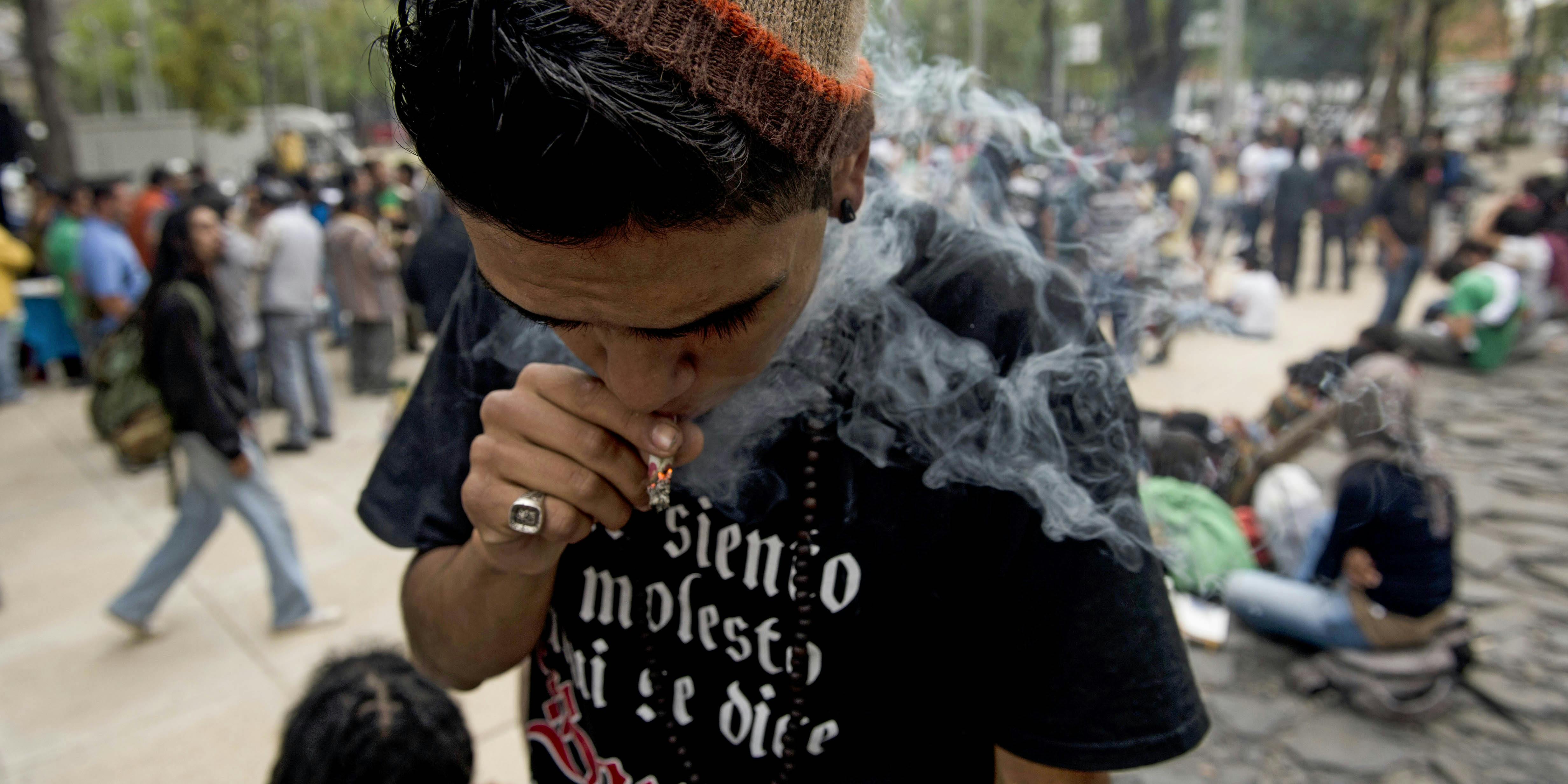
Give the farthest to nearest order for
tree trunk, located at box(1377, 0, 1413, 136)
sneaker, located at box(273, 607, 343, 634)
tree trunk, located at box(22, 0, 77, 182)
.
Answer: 1. tree trunk, located at box(1377, 0, 1413, 136)
2. tree trunk, located at box(22, 0, 77, 182)
3. sneaker, located at box(273, 607, 343, 634)

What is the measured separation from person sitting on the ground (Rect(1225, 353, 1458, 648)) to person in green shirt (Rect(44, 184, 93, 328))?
854 cm

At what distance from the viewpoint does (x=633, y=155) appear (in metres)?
0.65

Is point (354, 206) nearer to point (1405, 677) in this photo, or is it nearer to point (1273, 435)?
point (1273, 435)

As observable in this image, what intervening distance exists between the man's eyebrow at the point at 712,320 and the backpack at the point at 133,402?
385 centimetres

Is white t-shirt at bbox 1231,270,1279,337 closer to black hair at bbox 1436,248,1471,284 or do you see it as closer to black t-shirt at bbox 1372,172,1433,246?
black hair at bbox 1436,248,1471,284

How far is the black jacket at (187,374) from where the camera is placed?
12.5 feet

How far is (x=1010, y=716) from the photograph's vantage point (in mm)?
991

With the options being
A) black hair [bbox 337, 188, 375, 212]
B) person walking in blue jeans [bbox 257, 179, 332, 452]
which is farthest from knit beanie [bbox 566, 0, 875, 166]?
black hair [bbox 337, 188, 375, 212]

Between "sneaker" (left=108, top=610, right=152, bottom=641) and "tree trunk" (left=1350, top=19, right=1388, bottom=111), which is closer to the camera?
"sneaker" (left=108, top=610, right=152, bottom=641)

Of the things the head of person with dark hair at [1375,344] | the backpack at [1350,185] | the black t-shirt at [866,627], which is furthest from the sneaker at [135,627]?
the backpack at [1350,185]

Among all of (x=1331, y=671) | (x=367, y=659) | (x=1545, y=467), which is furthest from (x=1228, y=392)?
(x=367, y=659)

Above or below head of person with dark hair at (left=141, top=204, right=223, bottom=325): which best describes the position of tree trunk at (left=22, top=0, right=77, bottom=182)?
above

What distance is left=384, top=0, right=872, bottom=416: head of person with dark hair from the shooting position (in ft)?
2.07

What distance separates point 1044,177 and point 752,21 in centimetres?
107
